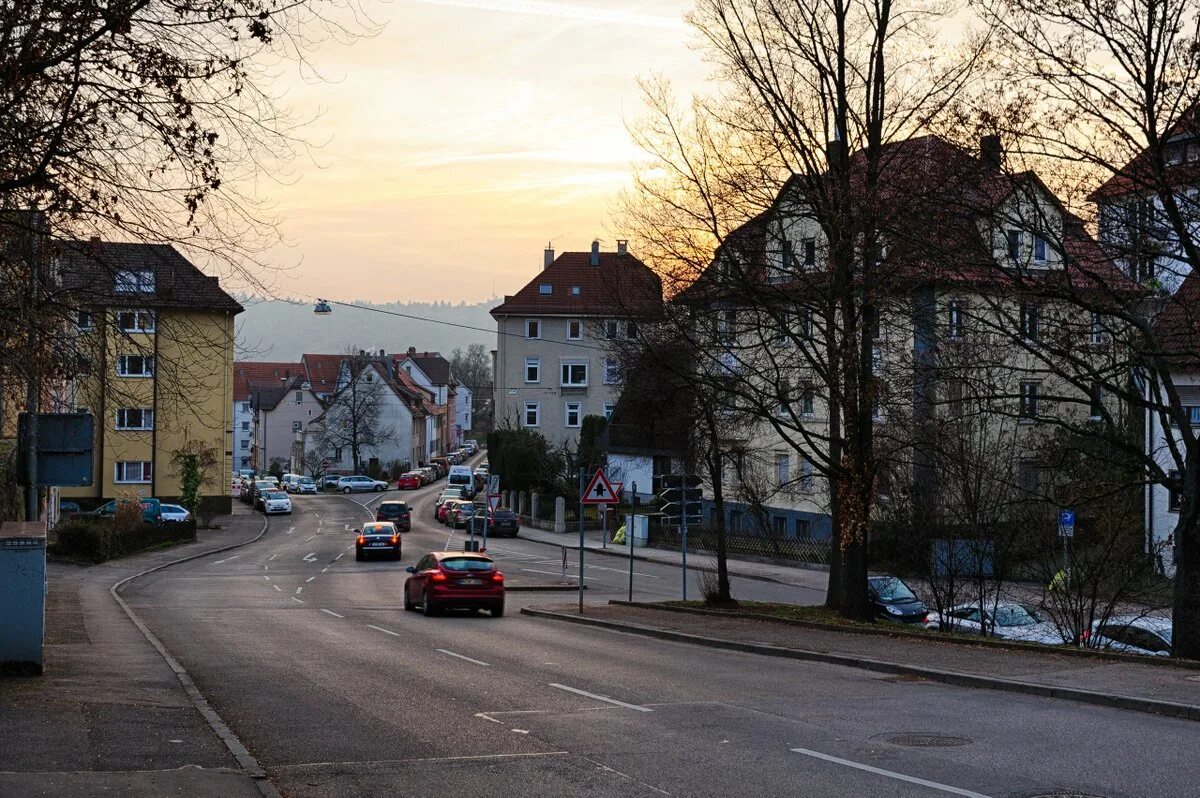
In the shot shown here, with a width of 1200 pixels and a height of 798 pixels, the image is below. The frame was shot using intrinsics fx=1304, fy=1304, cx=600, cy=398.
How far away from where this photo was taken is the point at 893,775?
9.18 meters

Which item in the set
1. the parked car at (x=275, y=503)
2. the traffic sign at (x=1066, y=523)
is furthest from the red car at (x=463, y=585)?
the parked car at (x=275, y=503)

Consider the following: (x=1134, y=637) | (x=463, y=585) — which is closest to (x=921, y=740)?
(x=1134, y=637)

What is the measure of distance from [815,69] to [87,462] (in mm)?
14571

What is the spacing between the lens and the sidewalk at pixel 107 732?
8.73 m

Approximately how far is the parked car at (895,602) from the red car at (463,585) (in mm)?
8522

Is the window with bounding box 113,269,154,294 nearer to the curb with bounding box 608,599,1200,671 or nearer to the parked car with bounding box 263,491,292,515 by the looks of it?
the curb with bounding box 608,599,1200,671

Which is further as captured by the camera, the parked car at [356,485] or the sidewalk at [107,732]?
the parked car at [356,485]

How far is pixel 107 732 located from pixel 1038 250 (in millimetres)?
16678

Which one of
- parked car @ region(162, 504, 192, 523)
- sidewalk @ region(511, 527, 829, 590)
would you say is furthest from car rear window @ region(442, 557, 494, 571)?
parked car @ region(162, 504, 192, 523)

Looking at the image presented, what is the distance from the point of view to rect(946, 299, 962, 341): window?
2107 centimetres

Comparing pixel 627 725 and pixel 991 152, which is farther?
pixel 991 152

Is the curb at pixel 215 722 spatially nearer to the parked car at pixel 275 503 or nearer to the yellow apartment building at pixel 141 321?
the yellow apartment building at pixel 141 321

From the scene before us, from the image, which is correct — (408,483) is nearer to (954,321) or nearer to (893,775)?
(954,321)

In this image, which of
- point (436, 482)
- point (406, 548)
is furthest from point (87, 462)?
point (436, 482)
